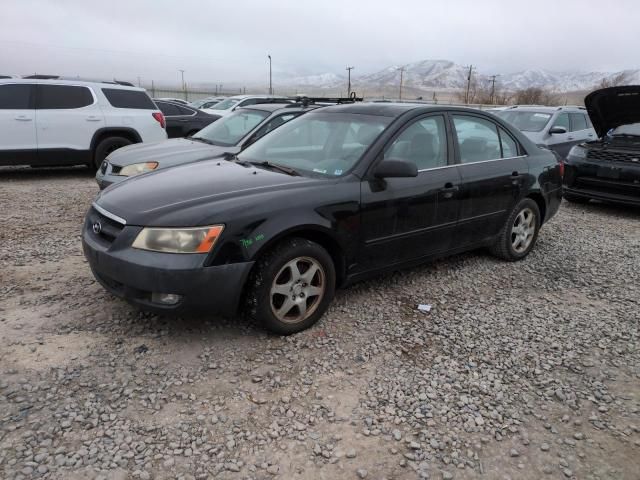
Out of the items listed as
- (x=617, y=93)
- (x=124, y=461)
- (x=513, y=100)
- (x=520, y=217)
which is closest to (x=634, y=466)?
(x=124, y=461)

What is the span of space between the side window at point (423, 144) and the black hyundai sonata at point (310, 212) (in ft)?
0.04

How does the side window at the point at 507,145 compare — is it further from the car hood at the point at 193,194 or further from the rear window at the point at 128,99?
the rear window at the point at 128,99

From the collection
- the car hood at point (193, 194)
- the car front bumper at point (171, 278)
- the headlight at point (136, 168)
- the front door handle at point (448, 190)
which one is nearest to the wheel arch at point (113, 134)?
the headlight at point (136, 168)

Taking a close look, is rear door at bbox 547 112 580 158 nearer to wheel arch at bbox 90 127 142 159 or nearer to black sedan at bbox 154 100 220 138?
black sedan at bbox 154 100 220 138

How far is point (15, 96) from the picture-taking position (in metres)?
8.34

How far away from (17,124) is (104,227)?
6393 millimetres

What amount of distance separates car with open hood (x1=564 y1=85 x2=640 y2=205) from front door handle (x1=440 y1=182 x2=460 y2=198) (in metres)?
4.22

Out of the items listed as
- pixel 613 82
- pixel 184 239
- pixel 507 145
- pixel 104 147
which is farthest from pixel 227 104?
pixel 613 82

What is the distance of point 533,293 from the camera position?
173 inches

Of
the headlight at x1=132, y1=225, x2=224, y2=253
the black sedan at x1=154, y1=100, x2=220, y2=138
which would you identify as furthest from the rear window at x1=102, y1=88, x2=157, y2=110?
the headlight at x1=132, y1=225, x2=224, y2=253

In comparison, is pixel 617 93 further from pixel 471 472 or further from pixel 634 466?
pixel 471 472

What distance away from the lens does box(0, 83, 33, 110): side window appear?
27.1 ft

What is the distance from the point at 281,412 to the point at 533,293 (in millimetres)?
2743

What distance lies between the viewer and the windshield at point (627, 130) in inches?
310
